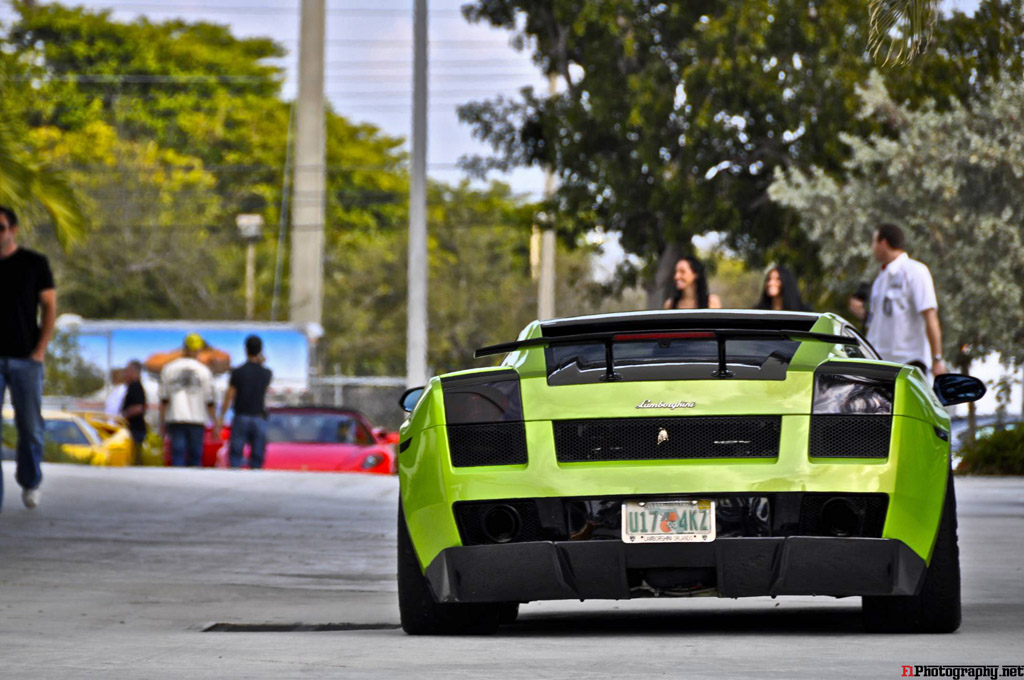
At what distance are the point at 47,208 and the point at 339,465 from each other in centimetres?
599

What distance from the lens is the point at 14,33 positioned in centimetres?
5694

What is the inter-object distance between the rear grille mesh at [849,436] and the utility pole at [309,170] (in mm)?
35646

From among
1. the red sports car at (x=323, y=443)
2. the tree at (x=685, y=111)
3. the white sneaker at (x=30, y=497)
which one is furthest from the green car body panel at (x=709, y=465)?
the tree at (x=685, y=111)

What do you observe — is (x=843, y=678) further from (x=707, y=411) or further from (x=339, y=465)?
(x=339, y=465)

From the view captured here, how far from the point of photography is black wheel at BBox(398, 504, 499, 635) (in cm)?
605

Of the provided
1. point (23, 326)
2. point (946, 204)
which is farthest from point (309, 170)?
point (23, 326)

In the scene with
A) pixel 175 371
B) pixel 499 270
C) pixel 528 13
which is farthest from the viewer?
pixel 499 270

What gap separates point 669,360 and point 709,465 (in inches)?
21.8

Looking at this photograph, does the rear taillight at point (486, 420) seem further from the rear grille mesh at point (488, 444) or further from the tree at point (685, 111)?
the tree at point (685, 111)

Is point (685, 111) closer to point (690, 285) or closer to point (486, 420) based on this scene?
point (690, 285)

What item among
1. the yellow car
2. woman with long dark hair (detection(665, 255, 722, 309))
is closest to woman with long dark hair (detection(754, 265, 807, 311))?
woman with long dark hair (detection(665, 255, 722, 309))

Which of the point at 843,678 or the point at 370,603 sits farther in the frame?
the point at 370,603

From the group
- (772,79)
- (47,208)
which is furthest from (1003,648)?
(772,79)

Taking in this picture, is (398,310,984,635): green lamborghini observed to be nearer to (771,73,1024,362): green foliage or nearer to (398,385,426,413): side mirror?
(398,385,426,413): side mirror
